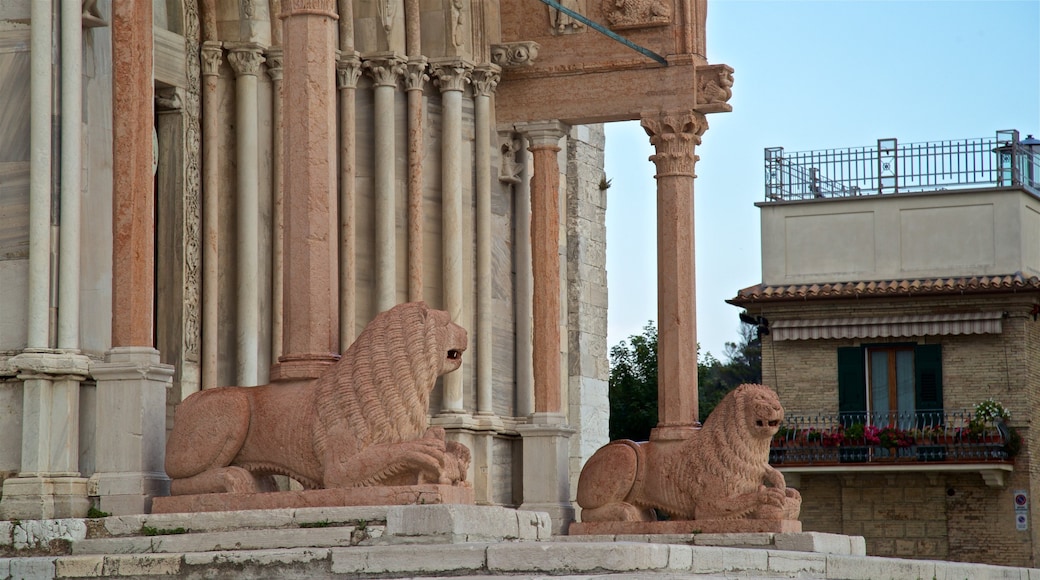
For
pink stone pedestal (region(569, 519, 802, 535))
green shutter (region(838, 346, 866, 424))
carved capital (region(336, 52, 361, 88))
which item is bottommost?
pink stone pedestal (region(569, 519, 802, 535))

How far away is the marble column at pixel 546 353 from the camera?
16.8 meters

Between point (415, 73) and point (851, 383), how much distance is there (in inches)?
679

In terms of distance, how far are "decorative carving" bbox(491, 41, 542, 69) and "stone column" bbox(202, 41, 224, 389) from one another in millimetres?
2644

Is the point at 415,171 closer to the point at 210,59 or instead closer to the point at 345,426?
the point at 210,59

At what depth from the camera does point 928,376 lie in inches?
1268

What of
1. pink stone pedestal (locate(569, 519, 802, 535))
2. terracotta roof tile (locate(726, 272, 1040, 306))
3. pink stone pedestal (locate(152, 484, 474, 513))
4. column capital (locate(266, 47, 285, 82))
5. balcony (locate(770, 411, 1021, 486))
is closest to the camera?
pink stone pedestal (locate(152, 484, 474, 513))

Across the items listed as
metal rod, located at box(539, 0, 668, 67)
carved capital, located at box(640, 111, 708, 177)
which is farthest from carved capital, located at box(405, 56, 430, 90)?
carved capital, located at box(640, 111, 708, 177)

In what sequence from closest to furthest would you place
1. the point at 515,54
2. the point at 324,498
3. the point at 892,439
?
1. the point at 324,498
2. the point at 515,54
3. the point at 892,439

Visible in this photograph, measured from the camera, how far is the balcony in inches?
1227

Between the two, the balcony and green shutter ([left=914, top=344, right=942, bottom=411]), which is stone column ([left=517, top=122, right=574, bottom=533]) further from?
green shutter ([left=914, top=344, right=942, bottom=411])

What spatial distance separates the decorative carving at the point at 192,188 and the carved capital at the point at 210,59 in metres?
0.03

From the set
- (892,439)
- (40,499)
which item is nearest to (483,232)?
(40,499)

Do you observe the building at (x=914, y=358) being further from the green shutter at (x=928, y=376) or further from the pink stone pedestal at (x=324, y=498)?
the pink stone pedestal at (x=324, y=498)

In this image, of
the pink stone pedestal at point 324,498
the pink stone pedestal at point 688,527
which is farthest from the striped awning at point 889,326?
the pink stone pedestal at point 324,498
